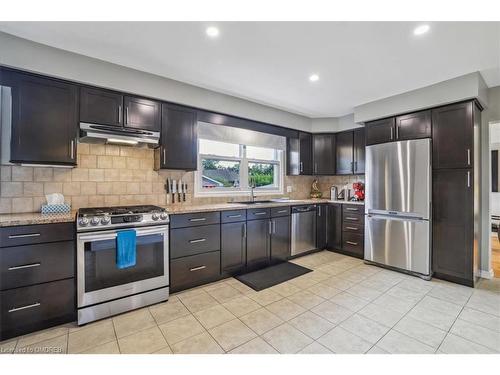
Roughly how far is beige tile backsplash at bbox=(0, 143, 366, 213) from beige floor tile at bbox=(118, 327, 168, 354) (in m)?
1.56

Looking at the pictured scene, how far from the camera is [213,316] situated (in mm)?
2262

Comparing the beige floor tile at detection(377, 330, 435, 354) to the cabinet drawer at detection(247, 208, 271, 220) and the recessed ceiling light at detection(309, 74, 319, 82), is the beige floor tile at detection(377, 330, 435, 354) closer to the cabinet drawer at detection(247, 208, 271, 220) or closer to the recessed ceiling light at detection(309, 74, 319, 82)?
the cabinet drawer at detection(247, 208, 271, 220)

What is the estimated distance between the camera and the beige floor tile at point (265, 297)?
254cm

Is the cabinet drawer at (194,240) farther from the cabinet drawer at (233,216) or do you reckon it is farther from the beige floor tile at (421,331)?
the beige floor tile at (421,331)

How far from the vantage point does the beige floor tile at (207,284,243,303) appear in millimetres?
2627

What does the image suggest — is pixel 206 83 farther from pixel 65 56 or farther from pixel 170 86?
→ pixel 65 56

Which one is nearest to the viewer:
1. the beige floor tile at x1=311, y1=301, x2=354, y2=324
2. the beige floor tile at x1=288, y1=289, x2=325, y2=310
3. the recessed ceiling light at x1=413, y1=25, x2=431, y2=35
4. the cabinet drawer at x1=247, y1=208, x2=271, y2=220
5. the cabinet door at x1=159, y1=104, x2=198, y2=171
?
the recessed ceiling light at x1=413, y1=25, x2=431, y2=35

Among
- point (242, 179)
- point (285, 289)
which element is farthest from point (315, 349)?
point (242, 179)

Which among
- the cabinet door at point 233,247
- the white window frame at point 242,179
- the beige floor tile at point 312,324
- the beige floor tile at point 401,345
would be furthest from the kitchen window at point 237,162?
the beige floor tile at point 401,345

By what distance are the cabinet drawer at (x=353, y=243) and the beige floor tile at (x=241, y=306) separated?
236 centimetres

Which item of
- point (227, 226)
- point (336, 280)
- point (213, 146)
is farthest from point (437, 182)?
point (213, 146)

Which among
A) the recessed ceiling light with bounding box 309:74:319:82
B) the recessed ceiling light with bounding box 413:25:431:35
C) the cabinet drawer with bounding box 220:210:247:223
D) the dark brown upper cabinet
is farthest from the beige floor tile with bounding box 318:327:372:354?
the dark brown upper cabinet
